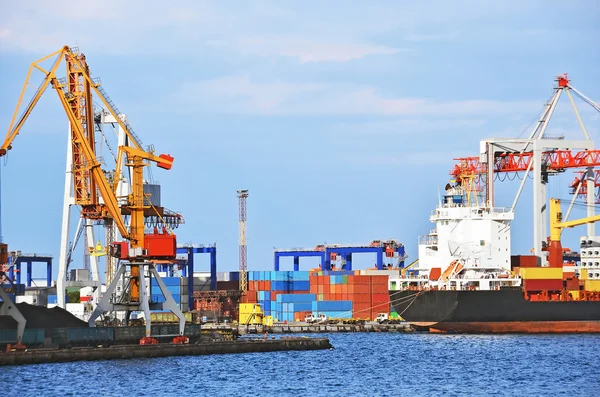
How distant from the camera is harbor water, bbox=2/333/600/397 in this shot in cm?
4444

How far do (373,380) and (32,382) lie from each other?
47.2 feet

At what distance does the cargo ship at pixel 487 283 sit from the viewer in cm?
7356

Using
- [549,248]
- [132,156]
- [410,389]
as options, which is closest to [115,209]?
[132,156]

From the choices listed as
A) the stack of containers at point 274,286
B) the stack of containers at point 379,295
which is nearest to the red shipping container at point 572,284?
the stack of containers at point 379,295

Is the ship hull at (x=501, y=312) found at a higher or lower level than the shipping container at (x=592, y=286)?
lower

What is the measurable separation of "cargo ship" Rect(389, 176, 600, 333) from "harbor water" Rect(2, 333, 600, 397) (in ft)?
26.7

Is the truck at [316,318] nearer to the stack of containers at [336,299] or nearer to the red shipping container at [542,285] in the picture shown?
the stack of containers at [336,299]

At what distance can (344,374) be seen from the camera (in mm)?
51094

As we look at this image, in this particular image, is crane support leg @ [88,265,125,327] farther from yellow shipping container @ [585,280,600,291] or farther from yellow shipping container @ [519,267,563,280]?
yellow shipping container @ [585,280,600,291]

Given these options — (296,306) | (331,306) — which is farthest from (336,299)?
(296,306)

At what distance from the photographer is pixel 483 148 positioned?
8100 cm

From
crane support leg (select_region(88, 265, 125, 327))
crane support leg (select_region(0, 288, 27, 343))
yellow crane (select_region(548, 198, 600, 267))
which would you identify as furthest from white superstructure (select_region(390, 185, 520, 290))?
crane support leg (select_region(0, 288, 27, 343))

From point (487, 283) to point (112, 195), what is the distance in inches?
1078

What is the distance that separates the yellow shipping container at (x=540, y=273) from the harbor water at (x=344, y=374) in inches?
370
